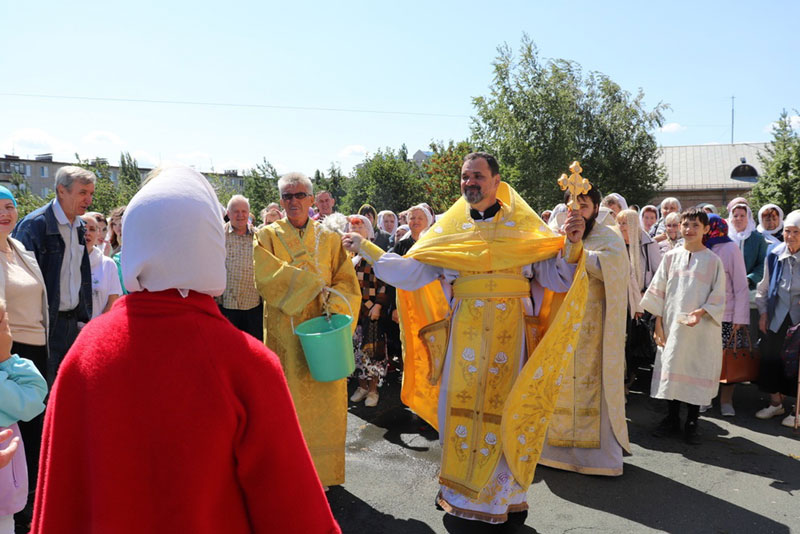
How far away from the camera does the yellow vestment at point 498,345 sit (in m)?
3.92

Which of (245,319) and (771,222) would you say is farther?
(771,222)

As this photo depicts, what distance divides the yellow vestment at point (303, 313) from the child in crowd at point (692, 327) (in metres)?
3.24

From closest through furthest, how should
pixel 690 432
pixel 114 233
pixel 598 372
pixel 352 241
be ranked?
pixel 352 241, pixel 598 372, pixel 690 432, pixel 114 233

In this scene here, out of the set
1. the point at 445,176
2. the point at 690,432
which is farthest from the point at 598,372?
the point at 445,176

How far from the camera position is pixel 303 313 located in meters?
4.60

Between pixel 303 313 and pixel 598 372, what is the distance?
2.47m

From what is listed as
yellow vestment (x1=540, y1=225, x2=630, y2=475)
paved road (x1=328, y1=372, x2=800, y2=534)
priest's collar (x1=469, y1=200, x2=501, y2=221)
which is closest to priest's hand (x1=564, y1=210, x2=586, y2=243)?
priest's collar (x1=469, y1=200, x2=501, y2=221)

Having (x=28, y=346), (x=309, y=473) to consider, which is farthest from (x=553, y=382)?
(x=28, y=346)

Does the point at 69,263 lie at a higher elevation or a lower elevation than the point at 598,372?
higher

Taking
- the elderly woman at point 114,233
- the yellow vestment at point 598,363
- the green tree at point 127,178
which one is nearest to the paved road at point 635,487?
the yellow vestment at point 598,363

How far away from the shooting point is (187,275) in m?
1.43

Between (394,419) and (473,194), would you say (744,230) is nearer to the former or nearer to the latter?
(394,419)

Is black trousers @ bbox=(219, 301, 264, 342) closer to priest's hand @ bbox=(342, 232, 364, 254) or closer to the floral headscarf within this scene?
priest's hand @ bbox=(342, 232, 364, 254)

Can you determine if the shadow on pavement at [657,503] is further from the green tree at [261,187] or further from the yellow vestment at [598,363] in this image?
the green tree at [261,187]
